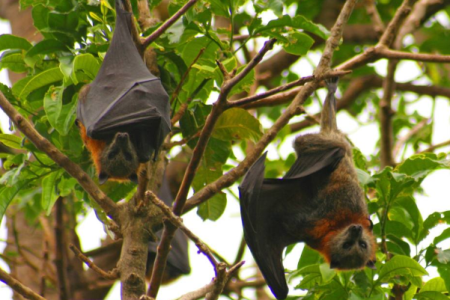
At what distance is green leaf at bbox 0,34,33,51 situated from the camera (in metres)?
5.39

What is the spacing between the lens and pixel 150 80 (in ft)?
17.8

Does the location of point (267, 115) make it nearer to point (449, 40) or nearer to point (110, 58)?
point (449, 40)

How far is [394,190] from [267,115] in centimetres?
564

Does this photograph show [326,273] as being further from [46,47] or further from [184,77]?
[46,47]

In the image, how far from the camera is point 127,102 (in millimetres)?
5574

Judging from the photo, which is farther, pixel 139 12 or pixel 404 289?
pixel 139 12

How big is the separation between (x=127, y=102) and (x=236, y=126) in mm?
1006

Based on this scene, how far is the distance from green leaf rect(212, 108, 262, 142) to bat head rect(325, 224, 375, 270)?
1.39 meters

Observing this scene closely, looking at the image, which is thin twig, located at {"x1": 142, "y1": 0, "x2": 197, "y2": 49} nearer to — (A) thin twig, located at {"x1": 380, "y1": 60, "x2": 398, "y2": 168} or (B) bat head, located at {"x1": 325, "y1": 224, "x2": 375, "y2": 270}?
(B) bat head, located at {"x1": 325, "y1": 224, "x2": 375, "y2": 270}

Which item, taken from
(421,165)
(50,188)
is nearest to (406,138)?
(421,165)

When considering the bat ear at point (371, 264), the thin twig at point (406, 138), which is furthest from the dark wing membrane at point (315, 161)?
the thin twig at point (406, 138)

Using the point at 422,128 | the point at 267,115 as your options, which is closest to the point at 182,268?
the point at 267,115

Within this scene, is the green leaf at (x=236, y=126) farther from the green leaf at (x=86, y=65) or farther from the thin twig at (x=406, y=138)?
the thin twig at (x=406, y=138)

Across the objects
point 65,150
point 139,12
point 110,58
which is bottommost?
point 65,150
